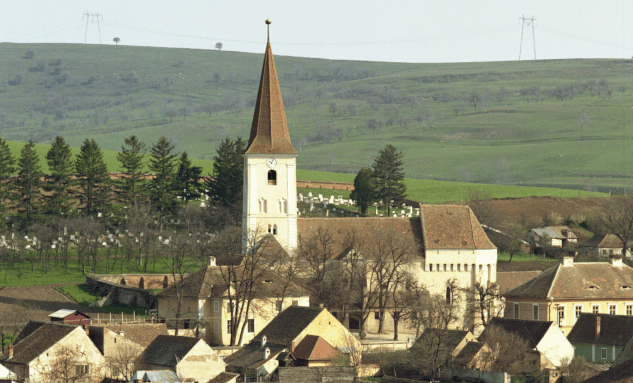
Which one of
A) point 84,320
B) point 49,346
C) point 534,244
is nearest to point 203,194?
point 534,244

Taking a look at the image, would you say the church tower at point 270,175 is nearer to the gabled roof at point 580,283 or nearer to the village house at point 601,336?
the gabled roof at point 580,283

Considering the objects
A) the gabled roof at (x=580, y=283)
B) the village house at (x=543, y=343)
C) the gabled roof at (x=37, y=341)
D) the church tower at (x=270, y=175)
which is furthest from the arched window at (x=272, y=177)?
the gabled roof at (x=37, y=341)

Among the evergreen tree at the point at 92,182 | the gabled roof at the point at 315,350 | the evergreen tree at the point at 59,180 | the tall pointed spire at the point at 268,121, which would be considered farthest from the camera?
the evergreen tree at the point at 92,182

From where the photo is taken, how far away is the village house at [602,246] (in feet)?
358

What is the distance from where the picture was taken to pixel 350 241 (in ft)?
286

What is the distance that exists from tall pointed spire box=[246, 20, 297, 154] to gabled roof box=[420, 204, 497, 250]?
38.3 feet

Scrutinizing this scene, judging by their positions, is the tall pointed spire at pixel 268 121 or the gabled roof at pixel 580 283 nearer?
the gabled roof at pixel 580 283

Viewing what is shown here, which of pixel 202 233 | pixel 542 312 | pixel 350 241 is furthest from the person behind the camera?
pixel 202 233

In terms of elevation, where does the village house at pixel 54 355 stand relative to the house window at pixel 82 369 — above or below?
above

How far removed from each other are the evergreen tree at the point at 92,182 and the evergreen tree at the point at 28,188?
4.19 metres

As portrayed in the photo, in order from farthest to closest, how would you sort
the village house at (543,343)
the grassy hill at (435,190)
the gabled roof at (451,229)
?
1. the grassy hill at (435,190)
2. the gabled roof at (451,229)
3. the village house at (543,343)

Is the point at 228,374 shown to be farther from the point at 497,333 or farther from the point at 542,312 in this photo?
the point at 542,312

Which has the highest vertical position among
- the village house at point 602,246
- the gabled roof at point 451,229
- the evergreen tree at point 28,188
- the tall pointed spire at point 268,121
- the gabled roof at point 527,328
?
the tall pointed spire at point 268,121

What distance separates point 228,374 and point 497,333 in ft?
61.2
